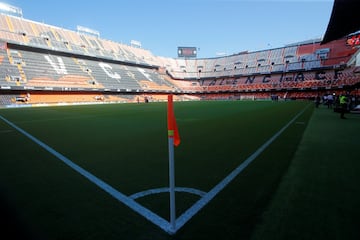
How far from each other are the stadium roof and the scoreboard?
234ft


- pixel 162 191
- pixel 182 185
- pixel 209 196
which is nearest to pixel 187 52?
pixel 182 185

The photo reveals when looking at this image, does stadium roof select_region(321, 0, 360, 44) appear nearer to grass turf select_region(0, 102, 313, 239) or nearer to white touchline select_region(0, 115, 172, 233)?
grass turf select_region(0, 102, 313, 239)

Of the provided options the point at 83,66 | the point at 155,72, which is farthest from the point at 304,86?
the point at 83,66

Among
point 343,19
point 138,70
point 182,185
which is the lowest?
point 182,185

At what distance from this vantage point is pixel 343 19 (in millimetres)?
9094

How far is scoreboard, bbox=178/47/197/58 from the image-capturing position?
79625 mm

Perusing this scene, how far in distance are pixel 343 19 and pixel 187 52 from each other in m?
74.2

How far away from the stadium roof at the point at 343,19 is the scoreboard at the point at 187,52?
7125 centimetres

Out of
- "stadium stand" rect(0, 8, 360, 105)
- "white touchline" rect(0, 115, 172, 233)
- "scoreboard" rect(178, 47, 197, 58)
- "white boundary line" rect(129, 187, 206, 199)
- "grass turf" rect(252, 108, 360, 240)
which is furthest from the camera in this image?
"scoreboard" rect(178, 47, 197, 58)

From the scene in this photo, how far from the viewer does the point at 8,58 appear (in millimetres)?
38812

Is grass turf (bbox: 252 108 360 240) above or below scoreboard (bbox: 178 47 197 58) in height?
below

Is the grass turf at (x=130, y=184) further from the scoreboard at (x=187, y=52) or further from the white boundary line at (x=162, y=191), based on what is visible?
the scoreboard at (x=187, y=52)

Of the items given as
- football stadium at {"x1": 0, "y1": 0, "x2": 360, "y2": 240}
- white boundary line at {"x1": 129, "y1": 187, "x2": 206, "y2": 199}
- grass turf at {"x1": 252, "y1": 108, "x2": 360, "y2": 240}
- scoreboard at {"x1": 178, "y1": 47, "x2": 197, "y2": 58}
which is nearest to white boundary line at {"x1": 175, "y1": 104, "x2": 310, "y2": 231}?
football stadium at {"x1": 0, "y1": 0, "x2": 360, "y2": 240}

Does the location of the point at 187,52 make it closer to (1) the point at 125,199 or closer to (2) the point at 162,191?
(2) the point at 162,191
